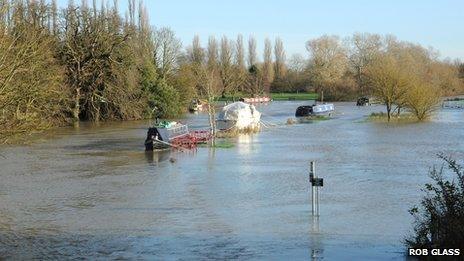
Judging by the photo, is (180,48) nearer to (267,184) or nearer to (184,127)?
(184,127)

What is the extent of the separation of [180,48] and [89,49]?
67.3ft

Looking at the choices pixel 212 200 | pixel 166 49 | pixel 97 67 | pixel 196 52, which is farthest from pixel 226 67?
pixel 212 200

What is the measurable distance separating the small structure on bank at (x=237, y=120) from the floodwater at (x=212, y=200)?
9211 millimetres

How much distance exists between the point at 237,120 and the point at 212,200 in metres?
24.9

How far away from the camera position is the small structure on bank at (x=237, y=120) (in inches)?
1560

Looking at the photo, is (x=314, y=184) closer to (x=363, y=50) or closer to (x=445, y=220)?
(x=445, y=220)

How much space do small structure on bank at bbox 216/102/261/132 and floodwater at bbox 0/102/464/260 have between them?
30.2 feet

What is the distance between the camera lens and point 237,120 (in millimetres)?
39750

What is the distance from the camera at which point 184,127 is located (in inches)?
1289

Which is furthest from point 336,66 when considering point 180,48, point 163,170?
point 163,170

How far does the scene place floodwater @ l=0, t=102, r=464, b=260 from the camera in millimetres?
10242

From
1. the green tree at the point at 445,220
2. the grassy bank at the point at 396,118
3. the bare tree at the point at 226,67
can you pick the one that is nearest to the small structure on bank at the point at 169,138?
the grassy bank at the point at 396,118

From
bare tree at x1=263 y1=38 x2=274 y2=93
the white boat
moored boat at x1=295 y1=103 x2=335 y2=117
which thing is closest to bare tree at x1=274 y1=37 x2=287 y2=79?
bare tree at x1=263 y1=38 x2=274 y2=93

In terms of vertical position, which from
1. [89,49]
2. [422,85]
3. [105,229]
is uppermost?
[89,49]
